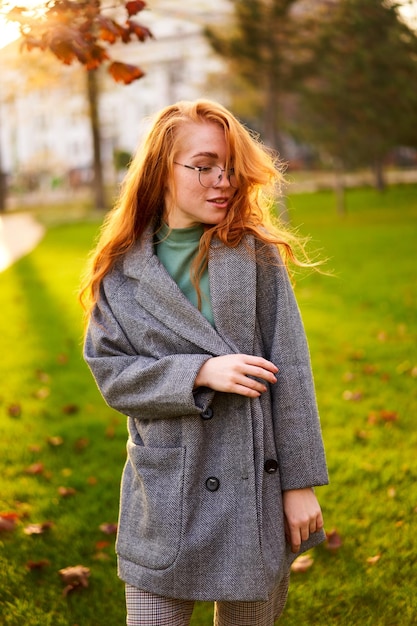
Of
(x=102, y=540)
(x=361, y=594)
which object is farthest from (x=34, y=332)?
(x=361, y=594)

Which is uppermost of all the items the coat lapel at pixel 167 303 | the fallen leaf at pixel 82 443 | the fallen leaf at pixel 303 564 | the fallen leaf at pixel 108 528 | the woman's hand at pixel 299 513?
the coat lapel at pixel 167 303

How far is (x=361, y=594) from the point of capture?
3406mm

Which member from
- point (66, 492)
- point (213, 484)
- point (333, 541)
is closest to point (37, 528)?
point (66, 492)

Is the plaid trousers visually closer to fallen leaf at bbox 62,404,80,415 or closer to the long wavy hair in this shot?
the long wavy hair

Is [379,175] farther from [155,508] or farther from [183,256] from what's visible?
[155,508]

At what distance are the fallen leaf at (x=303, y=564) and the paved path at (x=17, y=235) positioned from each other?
1125 cm

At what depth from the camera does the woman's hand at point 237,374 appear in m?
2.15

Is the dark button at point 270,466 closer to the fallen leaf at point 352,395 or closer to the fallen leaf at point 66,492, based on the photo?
the fallen leaf at point 66,492

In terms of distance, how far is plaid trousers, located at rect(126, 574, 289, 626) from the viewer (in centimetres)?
229

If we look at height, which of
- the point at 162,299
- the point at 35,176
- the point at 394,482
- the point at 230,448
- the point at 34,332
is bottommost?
the point at 35,176

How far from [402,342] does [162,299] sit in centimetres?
539

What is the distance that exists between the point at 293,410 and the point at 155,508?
0.51m

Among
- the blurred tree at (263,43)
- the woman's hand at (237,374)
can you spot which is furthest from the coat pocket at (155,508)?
the blurred tree at (263,43)

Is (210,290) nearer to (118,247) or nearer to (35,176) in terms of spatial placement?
(118,247)
